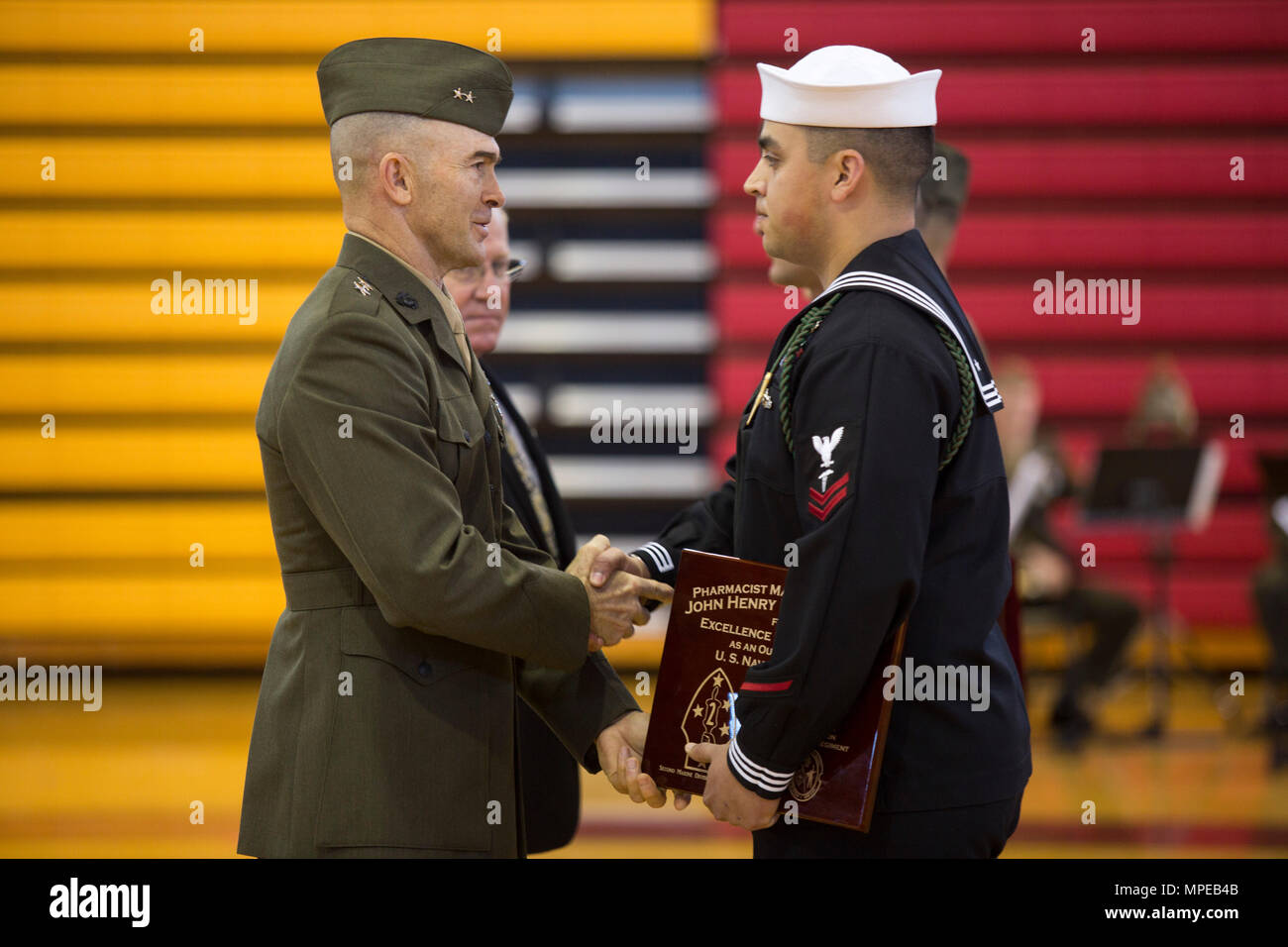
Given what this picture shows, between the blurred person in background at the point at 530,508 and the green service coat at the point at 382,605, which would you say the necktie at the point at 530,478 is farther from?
the green service coat at the point at 382,605

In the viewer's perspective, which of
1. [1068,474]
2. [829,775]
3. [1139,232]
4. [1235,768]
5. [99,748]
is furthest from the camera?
[1139,232]

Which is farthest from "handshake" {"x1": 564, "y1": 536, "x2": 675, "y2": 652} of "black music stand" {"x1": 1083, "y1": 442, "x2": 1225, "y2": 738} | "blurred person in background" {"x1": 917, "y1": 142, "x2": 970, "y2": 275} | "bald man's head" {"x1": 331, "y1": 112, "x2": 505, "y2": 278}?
"black music stand" {"x1": 1083, "y1": 442, "x2": 1225, "y2": 738}

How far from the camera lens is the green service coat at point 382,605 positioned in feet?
5.96

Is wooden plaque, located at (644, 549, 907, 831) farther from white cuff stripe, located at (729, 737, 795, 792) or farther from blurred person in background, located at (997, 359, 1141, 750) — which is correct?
blurred person in background, located at (997, 359, 1141, 750)

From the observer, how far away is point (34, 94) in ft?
23.2

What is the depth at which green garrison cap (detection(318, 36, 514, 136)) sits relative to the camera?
1992 millimetres

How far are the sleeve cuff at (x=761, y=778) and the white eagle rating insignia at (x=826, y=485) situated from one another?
350 mm

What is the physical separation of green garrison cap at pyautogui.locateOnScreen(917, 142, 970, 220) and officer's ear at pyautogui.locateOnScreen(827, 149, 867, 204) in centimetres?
73

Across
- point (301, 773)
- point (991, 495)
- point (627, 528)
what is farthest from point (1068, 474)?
point (301, 773)

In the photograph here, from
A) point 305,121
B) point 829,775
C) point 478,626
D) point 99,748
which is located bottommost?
point 99,748

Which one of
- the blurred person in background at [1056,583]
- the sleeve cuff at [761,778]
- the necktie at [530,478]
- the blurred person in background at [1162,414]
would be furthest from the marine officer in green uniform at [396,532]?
the blurred person in background at [1162,414]

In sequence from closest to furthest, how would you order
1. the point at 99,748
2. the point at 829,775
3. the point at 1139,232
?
1. the point at 829,775
2. the point at 99,748
3. the point at 1139,232
